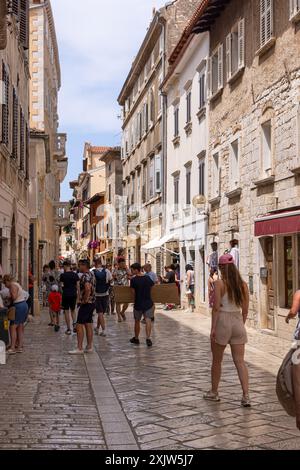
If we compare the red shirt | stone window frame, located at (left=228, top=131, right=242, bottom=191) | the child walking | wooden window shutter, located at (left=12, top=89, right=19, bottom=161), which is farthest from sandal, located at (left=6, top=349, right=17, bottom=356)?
stone window frame, located at (left=228, top=131, right=242, bottom=191)

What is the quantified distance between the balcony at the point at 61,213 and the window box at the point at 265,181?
131ft

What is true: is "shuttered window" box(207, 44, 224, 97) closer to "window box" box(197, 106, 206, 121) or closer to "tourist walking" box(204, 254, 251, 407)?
"window box" box(197, 106, 206, 121)

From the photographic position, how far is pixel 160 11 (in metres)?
34.6

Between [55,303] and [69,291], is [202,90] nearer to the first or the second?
[55,303]

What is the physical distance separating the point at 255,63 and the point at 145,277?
7037 mm

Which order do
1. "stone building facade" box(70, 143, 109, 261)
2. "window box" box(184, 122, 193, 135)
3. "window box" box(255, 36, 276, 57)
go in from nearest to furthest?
"window box" box(255, 36, 276, 57)
"window box" box(184, 122, 193, 135)
"stone building facade" box(70, 143, 109, 261)

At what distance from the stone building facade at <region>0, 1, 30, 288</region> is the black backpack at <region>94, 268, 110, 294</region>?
7.05 ft

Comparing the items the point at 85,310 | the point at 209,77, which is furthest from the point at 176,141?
the point at 85,310

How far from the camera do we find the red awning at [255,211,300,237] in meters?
14.7

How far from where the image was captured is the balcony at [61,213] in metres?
58.1

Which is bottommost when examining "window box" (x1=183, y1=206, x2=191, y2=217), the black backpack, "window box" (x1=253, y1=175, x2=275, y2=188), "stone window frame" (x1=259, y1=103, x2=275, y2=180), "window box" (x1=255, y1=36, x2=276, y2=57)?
the black backpack

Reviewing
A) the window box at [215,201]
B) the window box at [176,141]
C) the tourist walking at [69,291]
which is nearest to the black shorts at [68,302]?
the tourist walking at [69,291]

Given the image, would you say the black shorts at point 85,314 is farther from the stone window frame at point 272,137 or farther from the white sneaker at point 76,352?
the stone window frame at point 272,137

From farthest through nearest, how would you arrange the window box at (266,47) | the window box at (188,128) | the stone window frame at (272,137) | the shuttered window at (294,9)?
the window box at (188,128) → the stone window frame at (272,137) → the window box at (266,47) → the shuttered window at (294,9)
